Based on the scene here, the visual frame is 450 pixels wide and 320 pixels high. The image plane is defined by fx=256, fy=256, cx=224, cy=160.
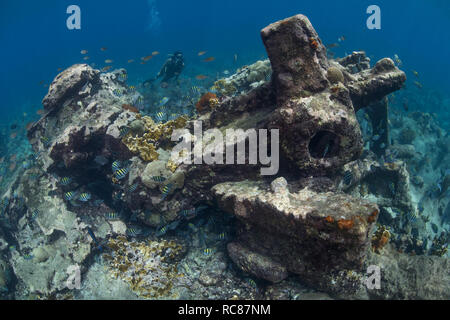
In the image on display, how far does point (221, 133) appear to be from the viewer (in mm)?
6422

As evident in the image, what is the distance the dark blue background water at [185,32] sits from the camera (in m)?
51.0

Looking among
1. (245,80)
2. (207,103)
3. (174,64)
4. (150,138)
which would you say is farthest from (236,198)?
(174,64)

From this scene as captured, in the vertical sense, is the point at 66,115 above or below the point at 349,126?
above

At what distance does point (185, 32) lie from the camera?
214ft

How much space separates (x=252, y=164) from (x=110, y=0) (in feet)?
369

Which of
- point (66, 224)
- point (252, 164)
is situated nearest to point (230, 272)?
point (252, 164)

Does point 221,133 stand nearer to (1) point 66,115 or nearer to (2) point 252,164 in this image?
(2) point 252,164

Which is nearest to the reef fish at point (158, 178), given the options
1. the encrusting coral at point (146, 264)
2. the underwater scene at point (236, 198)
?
the underwater scene at point (236, 198)
